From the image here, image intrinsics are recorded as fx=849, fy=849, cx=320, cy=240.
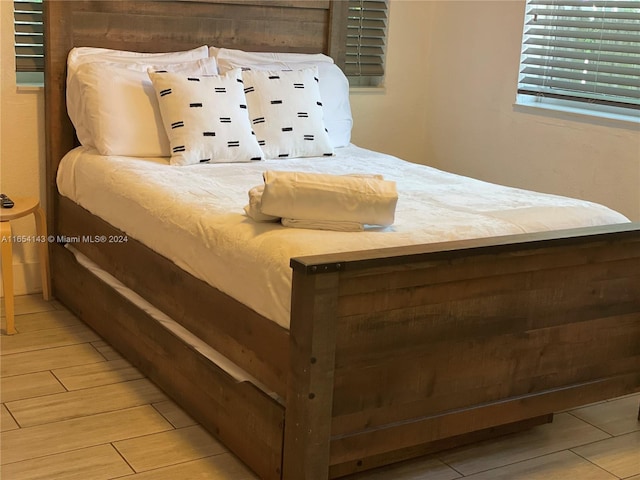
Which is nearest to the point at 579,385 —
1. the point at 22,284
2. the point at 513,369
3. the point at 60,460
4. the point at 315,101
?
the point at 513,369

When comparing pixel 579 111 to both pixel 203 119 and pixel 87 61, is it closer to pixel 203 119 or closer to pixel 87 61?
pixel 203 119

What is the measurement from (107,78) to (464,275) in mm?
1833

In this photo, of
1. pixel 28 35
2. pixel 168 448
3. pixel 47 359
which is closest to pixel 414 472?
pixel 168 448

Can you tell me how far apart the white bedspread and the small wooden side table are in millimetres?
159

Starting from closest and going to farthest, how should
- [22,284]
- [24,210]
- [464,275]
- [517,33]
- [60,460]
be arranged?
1. [464,275]
2. [60,460]
3. [24,210]
4. [22,284]
5. [517,33]

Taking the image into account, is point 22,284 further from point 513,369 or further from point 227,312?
point 513,369

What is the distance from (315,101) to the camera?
3697mm

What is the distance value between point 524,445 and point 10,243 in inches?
78.9

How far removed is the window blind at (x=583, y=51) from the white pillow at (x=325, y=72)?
0.88 m

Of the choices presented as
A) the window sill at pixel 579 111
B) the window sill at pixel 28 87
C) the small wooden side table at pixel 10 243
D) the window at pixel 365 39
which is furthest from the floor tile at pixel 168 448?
the window at pixel 365 39

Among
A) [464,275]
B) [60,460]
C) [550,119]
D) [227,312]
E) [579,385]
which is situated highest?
[550,119]

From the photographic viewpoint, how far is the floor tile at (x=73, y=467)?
225 cm

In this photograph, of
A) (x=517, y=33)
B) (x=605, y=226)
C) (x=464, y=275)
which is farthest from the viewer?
(x=517, y=33)

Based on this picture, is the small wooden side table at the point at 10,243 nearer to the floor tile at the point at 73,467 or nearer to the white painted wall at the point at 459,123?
the white painted wall at the point at 459,123
